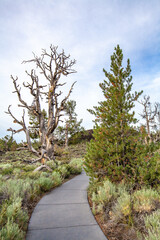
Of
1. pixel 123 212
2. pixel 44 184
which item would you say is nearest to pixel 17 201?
pixel 44 184

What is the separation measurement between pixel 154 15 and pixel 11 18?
7348 mm

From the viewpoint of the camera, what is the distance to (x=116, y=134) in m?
5.02

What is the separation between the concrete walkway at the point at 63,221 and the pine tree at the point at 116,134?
1.19 m

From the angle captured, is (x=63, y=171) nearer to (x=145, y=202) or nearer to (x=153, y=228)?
(x=145, y=202)

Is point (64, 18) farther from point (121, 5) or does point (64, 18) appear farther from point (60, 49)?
point (60, 49)

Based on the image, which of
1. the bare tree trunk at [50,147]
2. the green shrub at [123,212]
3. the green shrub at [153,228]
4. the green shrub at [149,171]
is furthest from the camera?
the bare tree trunk at [50,147]

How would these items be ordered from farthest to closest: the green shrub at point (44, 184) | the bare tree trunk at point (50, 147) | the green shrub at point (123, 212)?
the bare tree trunk at point (50, 147), the green shrub at point (44, 184), the green shrub at point (123, 212)

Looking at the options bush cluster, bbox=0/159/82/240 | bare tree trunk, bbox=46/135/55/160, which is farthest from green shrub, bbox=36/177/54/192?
bare tree trunk, bbox=46/135/55/160

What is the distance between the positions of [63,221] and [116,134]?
→ 2995 millimetres

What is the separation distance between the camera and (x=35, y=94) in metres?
Answer: 13.3

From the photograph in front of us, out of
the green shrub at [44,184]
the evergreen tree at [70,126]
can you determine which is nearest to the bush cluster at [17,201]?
the green shrub at [44,184]

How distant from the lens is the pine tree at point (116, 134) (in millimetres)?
4614

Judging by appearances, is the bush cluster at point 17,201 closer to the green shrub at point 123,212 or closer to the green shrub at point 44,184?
the green shrub at point 44,184

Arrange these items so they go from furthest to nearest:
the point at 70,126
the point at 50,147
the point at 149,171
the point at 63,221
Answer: the point at 70,126, the point at 50,147, the point at 149,171, the point at 63,221
